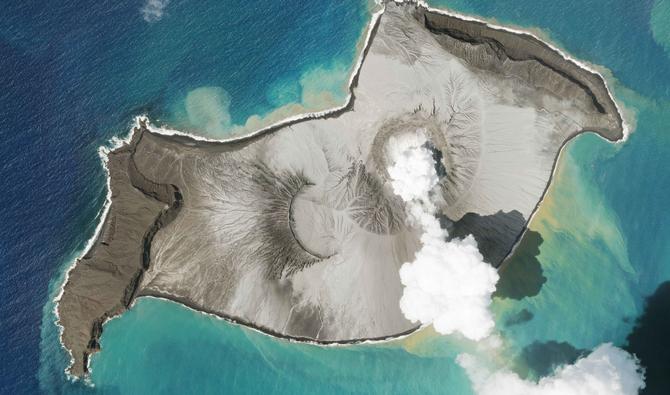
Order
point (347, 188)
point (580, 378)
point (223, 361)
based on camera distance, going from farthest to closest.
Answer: point (223, 361), point (347, 188), point (580, 378)

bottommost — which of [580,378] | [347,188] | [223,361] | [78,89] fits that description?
[223,361]

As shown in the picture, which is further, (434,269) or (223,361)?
(223,361)

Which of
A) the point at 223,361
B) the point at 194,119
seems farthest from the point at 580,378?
the point at 194,119

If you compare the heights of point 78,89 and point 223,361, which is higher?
point 78,89

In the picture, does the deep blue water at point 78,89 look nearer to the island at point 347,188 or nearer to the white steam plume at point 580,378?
the island at point 347,188

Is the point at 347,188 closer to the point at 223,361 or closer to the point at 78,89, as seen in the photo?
the point at 223,361

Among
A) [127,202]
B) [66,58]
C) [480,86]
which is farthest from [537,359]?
[66,58]

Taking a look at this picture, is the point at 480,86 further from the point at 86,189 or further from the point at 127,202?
the point at 86,189
